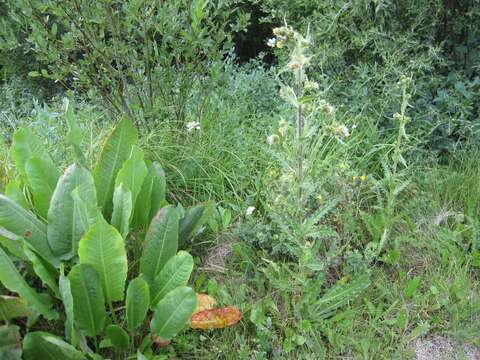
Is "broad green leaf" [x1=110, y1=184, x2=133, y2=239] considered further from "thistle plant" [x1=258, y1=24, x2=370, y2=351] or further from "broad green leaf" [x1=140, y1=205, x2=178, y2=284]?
"thistle plant" [x1=258, y1=24, x2=370, y2=351]

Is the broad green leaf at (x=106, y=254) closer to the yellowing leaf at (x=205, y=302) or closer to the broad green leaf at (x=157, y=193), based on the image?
the yellowing leaf at (x=205, y=302)

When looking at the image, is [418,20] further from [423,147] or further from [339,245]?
[339,245]

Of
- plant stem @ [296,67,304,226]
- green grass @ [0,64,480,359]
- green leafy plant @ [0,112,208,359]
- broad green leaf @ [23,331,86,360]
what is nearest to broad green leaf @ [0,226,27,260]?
green leafy plant @ [0,112,208,359]

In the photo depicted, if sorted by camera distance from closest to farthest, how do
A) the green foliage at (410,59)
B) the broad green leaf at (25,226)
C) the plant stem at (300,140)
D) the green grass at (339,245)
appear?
the plant stem at (300,140)
the broad green leaf at (25,226)
the green grass at (339,245)
the green foliage at (410,59)

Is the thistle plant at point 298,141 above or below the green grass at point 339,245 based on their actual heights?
above

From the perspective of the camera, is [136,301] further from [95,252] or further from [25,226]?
[25,226]

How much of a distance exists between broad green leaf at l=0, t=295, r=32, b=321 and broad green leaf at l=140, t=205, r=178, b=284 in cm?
50

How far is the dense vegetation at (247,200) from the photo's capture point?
7.34ft

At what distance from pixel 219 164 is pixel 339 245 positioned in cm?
95

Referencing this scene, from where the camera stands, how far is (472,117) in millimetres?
3801

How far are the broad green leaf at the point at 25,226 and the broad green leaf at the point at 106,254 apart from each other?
12.2 inches

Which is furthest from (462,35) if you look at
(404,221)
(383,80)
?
(404,221)

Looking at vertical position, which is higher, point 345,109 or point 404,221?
point 345,109

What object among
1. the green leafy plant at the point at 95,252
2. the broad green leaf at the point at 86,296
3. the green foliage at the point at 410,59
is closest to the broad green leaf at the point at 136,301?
the green leafy plant at the point at 95,252
